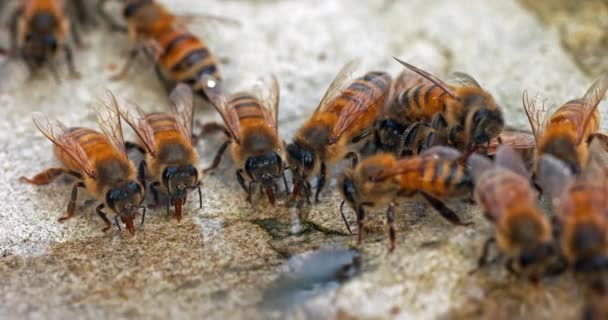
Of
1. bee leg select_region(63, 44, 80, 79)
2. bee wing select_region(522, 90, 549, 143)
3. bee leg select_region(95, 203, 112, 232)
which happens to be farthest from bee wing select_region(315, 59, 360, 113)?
bee leg select_region(63, 44, 80, 79)

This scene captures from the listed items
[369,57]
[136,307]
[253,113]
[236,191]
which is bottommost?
[136,307]

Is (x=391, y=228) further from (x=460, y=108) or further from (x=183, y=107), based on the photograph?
(x=183, y=107)

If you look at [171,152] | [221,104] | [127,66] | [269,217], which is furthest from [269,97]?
[127,66]

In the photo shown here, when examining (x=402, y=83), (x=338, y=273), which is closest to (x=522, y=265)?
(x=338, y=273)

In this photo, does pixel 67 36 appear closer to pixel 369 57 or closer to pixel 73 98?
pixel 73 98

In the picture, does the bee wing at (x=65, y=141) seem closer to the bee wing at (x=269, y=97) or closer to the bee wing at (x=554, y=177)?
the bee wing at (x=269, y=97)
